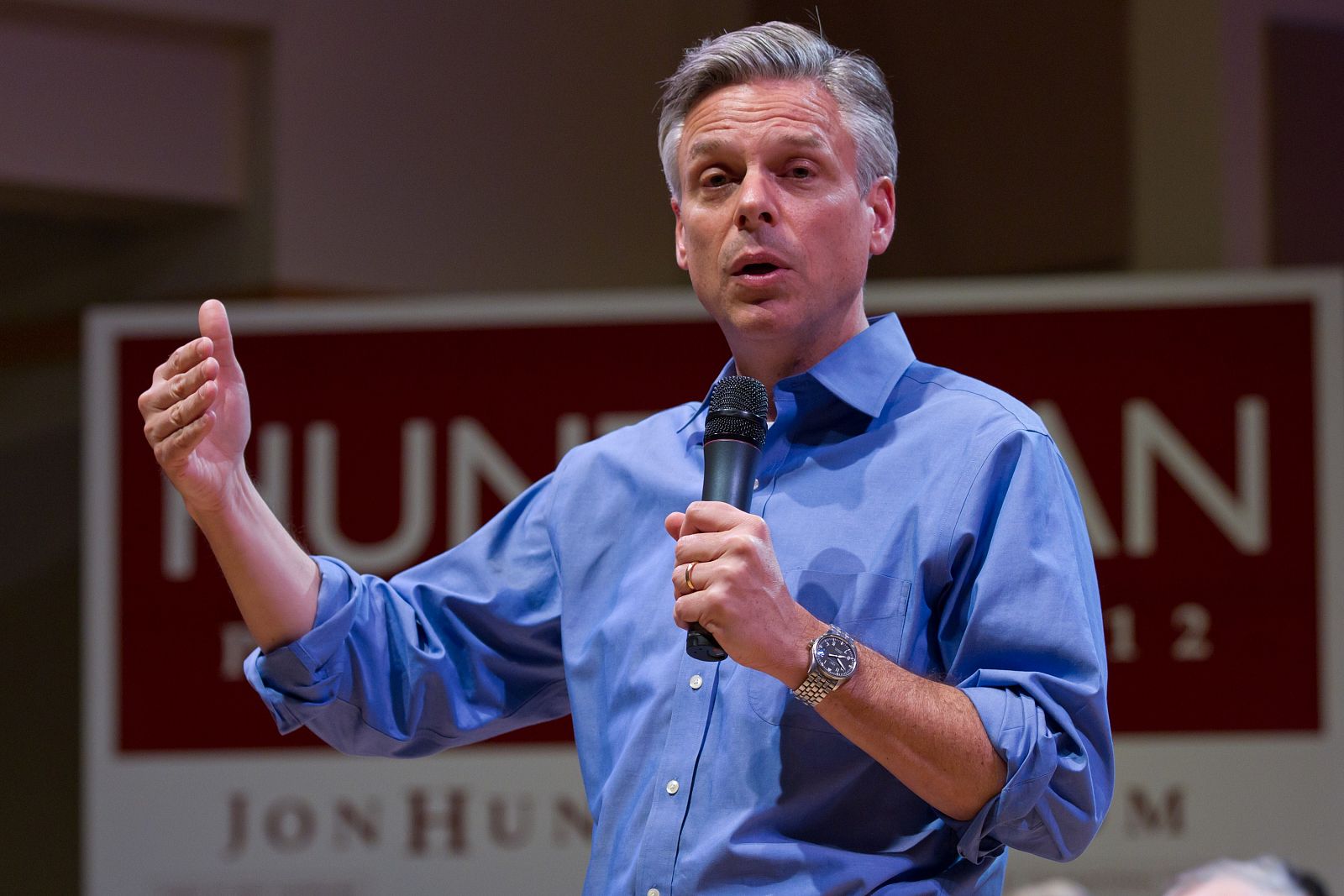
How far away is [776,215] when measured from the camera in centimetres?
151

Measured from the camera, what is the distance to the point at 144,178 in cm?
445

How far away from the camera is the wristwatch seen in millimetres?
1234

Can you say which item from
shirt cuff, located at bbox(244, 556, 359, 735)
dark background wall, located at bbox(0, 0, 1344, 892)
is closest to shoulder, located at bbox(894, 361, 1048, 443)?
shirt cuff, located at bbox(244, 556, 359, 735)

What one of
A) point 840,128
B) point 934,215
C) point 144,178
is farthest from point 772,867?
point 144,178

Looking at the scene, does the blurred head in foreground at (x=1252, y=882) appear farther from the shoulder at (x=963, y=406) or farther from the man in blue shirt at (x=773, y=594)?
the shoulder at (x=963, y=406)

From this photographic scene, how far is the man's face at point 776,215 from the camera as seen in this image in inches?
59.6

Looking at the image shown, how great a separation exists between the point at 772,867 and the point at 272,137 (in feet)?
11.7

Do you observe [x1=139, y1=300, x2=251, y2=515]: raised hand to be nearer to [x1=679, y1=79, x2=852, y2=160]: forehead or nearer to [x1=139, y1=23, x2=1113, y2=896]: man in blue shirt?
[x1=139, y1=23, x2=1113, y2=896]: man in blue shirt

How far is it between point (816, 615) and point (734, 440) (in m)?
0.17

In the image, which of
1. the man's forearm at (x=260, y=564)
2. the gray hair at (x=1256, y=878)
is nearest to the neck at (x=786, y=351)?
the man's forearm at (x=260, y=564)

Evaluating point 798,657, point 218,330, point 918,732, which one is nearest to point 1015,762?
point 918,732

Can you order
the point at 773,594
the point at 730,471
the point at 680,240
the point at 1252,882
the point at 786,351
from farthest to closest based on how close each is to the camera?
the point at 680,240 < the point at 786,351 < the point at 730,471 < the point at 773,594 < the point at 1252,882

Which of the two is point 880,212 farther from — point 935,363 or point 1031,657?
point 935,363

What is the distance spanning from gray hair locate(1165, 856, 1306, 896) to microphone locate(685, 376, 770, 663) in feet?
1.87
